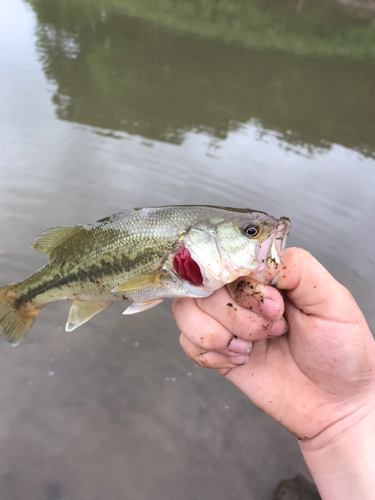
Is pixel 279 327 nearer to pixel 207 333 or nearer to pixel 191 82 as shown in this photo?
pixel 207 333

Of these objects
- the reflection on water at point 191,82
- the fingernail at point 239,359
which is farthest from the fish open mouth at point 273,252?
the reflection on water at point 191,82

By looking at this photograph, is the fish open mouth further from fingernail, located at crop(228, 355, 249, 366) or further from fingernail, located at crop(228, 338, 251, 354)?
fingernail, located at crop(228, 355, 249, 366)

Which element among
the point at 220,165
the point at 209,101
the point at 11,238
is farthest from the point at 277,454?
the point at 209,101

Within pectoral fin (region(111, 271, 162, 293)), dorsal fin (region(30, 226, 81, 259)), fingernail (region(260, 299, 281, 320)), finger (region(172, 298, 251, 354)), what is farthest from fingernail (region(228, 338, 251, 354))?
dorsal fin (region(30, 226, 81, 259))

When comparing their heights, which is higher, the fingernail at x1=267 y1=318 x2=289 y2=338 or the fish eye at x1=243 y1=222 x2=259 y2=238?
the fish eye at x1=243 y1=222 x2=259 y2=238

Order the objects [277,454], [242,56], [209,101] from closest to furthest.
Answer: [277,454] → [209,101] → [242,56]

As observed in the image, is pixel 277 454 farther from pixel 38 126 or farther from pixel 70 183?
pixel 38 126

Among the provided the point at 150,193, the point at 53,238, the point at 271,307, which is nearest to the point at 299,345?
the point at 271,307
